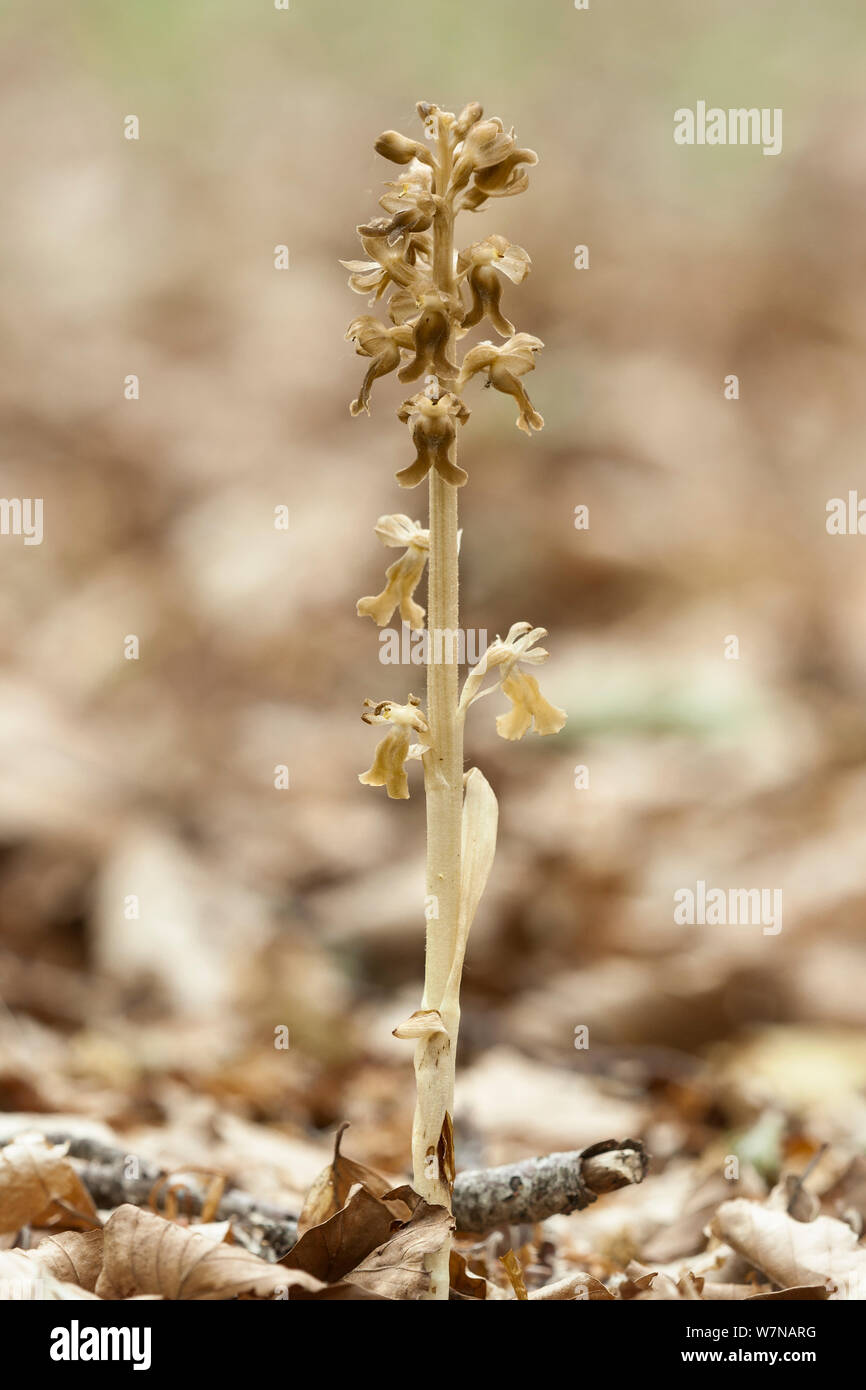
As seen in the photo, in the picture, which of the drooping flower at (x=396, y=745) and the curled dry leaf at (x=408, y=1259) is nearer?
the curled dry leaf at (x=408, y=1259)

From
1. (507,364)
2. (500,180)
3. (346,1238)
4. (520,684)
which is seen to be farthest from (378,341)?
(346,1238)

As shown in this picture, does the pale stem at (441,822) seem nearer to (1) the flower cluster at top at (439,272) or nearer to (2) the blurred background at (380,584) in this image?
(1) the flower cluster at top at (439,272)

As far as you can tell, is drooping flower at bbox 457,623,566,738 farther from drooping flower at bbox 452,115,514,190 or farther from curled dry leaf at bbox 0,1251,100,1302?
curled dry leaf at bbox 0,1251,100,1302

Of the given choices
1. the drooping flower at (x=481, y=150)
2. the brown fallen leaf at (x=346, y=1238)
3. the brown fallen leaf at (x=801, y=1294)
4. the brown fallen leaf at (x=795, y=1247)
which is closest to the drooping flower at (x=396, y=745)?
the brown fallen leaf at (x=346, y=1238)

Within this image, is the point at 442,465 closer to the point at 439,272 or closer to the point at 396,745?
the point at 439,272

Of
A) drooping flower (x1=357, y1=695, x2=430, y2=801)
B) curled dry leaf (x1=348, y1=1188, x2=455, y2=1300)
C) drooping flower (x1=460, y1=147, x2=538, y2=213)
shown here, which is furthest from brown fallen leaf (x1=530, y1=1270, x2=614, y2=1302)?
drooping flower (x1=460, y1=147, x2=538, y2=213)
